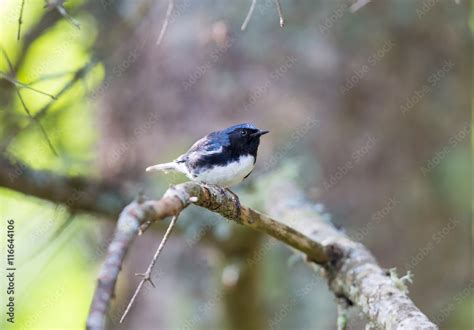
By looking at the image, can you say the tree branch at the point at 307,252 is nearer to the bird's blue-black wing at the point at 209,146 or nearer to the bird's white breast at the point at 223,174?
the bird's white breast at the point at 223,174

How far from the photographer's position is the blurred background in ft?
18.5

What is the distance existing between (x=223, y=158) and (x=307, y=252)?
73cm

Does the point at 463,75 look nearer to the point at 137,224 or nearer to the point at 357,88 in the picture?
the point at 357,88

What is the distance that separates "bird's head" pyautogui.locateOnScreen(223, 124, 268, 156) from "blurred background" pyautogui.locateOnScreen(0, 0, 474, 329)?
1.28 meters

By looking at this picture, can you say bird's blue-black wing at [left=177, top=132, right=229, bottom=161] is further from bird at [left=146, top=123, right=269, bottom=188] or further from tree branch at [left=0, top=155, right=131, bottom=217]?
tree branch at [left=0, top=155, right=131, bottom=217]

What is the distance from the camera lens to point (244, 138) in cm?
411

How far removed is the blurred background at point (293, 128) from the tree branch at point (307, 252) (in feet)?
3.70

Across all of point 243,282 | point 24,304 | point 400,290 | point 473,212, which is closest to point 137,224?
point 400,290

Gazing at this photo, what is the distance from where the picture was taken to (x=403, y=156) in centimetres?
594

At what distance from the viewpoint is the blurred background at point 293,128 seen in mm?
5652

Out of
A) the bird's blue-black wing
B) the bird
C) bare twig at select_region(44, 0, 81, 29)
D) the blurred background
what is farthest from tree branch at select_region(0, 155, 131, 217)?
bare twig at select_region(44, 0, 81, 29)

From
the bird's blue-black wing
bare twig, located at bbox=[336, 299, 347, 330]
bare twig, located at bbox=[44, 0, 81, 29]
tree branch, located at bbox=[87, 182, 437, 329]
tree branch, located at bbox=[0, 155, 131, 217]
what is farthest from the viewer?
tree branch, located at bbox=[0, 155, 131, 217]

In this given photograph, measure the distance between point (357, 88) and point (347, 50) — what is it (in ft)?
1.17

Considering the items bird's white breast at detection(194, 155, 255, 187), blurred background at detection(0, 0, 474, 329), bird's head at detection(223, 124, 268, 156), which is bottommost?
bird's white breast at detection(194, 155, 255, 187)
